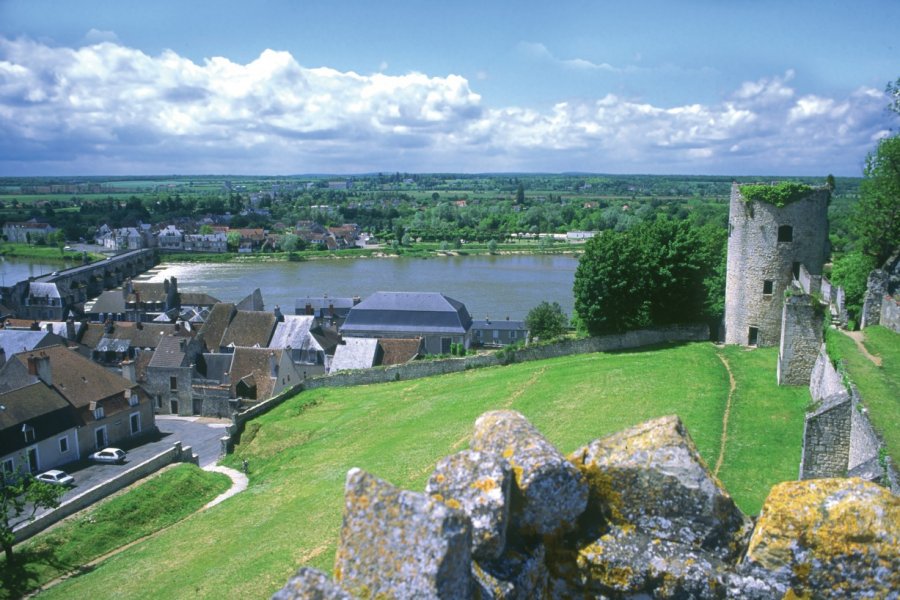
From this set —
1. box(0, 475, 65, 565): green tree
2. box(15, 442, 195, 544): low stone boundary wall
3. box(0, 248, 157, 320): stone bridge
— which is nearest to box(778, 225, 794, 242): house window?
box(15, 442, 195, 544): low stone boundary wall

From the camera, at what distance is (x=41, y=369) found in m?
33.6

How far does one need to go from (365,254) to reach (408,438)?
4056 inches

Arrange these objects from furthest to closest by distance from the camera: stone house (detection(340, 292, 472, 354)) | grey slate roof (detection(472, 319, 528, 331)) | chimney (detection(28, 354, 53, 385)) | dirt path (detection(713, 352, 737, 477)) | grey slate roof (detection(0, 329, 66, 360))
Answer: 1. grey slate roof (detection(472, 319, 528, 331))
2. stone house (detection(340, 292, 472, 354))
3. grey slate roof (detection(0, 329, 66, 360))
4. chimney (detection(28, 354, 53, 385))
5. dirt path (detection(713, 352, 737, 477))

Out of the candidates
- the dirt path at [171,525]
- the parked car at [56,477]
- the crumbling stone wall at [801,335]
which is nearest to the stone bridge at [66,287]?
the parked car at [56,477]

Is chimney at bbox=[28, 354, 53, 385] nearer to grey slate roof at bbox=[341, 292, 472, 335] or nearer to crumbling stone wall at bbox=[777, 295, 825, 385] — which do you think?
grey slate roof at bbox=[341, 292, 472, 335]

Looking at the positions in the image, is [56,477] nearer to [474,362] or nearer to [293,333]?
[474,362]

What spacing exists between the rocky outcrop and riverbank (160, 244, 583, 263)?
11829 centimetres

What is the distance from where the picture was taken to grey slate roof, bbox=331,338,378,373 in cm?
4322

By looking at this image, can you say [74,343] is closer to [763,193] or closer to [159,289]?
[159,289]

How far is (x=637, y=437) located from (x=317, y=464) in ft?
71.9

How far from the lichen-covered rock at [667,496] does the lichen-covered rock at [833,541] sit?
0.87 feet

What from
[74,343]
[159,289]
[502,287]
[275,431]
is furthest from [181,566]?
[502,287]

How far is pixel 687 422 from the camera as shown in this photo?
1934 centimetres

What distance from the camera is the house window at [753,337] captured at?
90.8 feet
